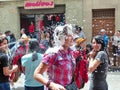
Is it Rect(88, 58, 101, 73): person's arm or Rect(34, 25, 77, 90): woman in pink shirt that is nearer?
Rect(34, 25, 77, 90): woman in pink shirt

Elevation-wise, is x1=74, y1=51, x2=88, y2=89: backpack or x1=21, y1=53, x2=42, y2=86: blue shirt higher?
x1=74, y1=51, x2=88, y2=89: backpack

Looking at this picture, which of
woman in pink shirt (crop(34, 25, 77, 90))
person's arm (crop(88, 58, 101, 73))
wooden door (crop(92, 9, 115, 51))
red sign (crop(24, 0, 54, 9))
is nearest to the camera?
woman in pink shirt (crop(34, 25, 77, 90))

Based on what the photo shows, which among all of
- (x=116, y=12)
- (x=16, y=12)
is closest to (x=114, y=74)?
(x=116, y=12)

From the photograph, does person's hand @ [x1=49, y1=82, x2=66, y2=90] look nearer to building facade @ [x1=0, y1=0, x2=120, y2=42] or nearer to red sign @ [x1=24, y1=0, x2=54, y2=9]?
building facade @ [x1=0, y1=0, x2=120, y2=42]

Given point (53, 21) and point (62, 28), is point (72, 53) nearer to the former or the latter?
point (62, 28)

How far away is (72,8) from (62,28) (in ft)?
60.7

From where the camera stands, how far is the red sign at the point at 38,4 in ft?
74.7

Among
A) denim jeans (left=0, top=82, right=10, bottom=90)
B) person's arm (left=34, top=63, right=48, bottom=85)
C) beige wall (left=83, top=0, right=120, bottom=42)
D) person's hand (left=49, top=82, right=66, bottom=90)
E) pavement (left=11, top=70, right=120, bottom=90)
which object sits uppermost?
beige wall (left=83, top=0, right=120, bottom=42)

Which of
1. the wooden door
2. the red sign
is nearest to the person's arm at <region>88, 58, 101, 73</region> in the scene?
the wooden door

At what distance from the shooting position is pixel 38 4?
22.9 meters

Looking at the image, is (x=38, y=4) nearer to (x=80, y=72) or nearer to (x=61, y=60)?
(x=80, y=72)

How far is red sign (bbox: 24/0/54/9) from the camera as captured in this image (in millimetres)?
22766

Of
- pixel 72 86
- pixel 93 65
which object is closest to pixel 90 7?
pixel 93 65

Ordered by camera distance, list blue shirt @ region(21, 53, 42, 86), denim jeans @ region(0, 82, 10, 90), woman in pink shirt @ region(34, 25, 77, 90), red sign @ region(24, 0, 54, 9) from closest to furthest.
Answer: woman in pink shirt @ region(34, 25, 77, 90) → denim jeans @ region(0, 82, 10, 90) → blue shirt @ region(21, 53, 42, 86) → red sign @ region(24, 0, 54, 9)
